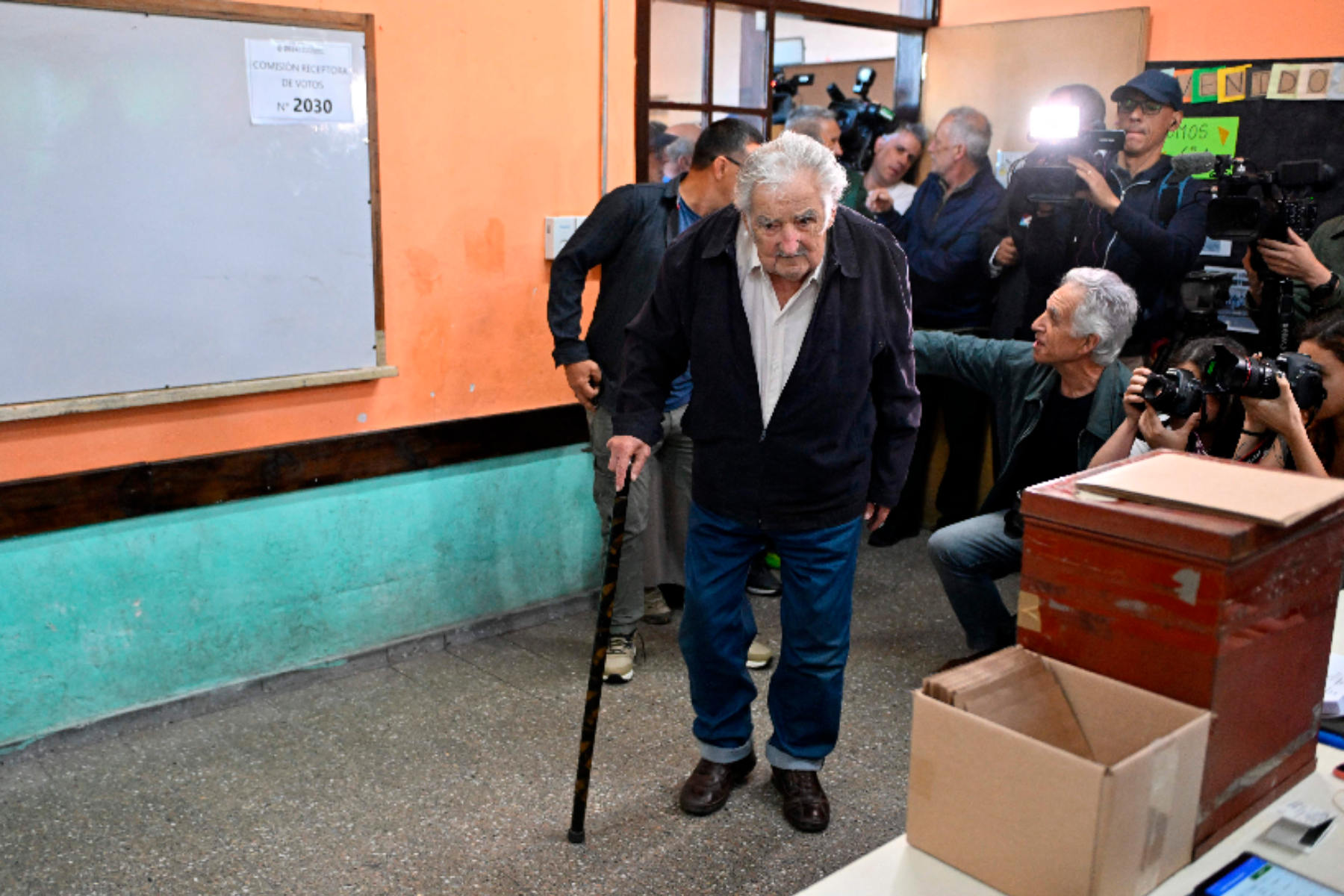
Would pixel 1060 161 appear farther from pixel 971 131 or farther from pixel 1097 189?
pixel 971 131

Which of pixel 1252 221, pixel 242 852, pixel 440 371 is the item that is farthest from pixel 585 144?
pixel 242 852

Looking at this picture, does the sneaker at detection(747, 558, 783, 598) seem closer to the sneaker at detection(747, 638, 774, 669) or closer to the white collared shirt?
the sneaker at detection(747, 638, 774, 669)

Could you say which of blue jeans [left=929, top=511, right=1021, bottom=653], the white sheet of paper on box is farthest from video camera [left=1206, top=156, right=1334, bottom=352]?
the white sheet of paper on box

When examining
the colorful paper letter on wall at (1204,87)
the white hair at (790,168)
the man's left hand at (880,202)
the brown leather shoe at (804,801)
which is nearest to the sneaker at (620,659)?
the brown leather shoe at (804,801)

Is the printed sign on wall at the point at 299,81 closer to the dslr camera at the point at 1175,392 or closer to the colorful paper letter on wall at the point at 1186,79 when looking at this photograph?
the dslr camera at the point at 1175,392

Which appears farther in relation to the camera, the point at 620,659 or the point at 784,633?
the point at 620,659

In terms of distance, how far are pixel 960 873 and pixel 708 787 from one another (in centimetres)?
131

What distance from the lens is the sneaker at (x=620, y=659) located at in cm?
311

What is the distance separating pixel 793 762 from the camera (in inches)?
97.5

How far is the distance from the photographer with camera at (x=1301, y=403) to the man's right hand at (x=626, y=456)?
1.10 m

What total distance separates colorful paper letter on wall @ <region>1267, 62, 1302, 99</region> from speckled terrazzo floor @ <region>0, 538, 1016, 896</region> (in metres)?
2.48

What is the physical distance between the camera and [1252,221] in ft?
10.2

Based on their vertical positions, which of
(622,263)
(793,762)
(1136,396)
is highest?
(622,263)

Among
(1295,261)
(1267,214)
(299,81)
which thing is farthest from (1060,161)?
(299,81)
